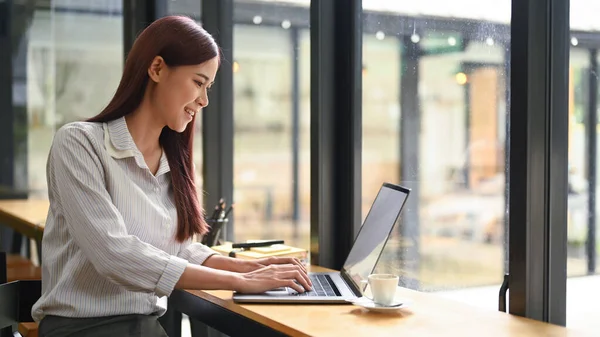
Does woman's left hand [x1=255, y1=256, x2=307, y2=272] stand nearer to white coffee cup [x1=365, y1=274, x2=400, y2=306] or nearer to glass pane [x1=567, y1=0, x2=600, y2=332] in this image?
white coffee cup [x1=365, y1=274, x2=400, y2=306]

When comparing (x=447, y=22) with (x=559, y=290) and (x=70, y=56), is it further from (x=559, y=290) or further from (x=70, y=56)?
(x=70, y=56)

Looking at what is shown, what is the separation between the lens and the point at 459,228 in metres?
2.30

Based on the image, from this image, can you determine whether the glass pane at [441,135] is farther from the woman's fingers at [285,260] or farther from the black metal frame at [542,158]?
the woman's fingers at [285,260]

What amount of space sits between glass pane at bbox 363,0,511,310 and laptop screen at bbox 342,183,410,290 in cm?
24

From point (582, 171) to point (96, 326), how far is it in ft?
4.03

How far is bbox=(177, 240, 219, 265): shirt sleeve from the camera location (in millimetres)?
2219

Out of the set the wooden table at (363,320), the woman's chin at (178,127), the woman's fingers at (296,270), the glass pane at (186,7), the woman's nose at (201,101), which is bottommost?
the wooden table at (363,320)

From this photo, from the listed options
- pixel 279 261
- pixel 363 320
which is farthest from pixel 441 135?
pixel 363 320

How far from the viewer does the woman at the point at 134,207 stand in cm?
184

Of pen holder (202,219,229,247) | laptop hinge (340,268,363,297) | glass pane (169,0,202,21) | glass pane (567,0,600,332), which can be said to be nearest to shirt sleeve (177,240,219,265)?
laptop hinge (340,268,363,297)

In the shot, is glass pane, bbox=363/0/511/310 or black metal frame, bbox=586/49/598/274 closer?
black metal frame, bbox=586/49/598/274

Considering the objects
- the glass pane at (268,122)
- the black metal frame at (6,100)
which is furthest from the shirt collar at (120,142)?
the black metal frame at (6,100)

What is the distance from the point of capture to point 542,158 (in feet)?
6.32

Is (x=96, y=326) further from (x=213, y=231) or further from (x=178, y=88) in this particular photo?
Result: (x=213, y=231)
